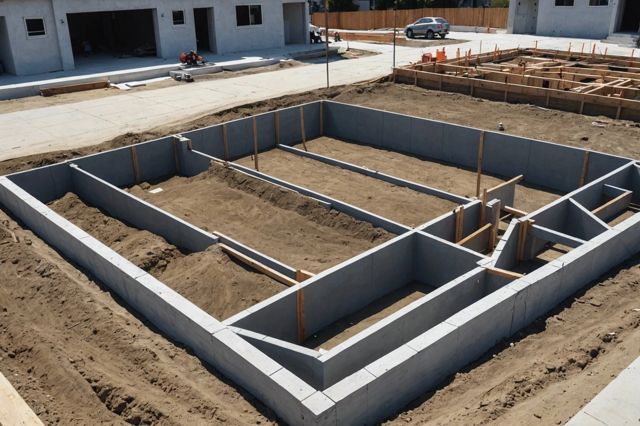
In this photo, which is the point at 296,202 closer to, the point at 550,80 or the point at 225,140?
the point at 225,140

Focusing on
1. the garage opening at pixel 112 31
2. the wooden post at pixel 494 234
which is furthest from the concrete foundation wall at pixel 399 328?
the garage opening at pixel 112 31

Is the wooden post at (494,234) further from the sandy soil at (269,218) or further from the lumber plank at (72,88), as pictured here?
the lumber plank at (72,88)

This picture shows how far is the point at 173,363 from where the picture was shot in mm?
7332

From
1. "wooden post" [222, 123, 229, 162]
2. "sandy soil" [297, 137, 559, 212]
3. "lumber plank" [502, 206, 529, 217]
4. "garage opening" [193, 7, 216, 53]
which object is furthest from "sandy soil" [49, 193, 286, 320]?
"garage opening" [193, 7, 216, 53]

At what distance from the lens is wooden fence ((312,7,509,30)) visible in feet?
140

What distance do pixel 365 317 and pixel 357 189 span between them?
4.88 meters

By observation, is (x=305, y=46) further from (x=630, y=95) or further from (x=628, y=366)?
(x=628, y=366)

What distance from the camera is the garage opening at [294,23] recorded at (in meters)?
34.4

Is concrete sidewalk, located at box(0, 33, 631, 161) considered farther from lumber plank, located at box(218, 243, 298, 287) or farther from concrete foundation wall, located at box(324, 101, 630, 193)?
lumber plank, located at box(218, 243, 298, 287)

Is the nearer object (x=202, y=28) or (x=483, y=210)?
(x=483, y=210)

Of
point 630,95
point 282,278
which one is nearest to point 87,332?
point 282,278

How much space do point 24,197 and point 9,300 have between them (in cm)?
319

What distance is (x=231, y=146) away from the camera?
1650cm

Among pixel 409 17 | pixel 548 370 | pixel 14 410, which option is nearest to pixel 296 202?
pixel 548 370
